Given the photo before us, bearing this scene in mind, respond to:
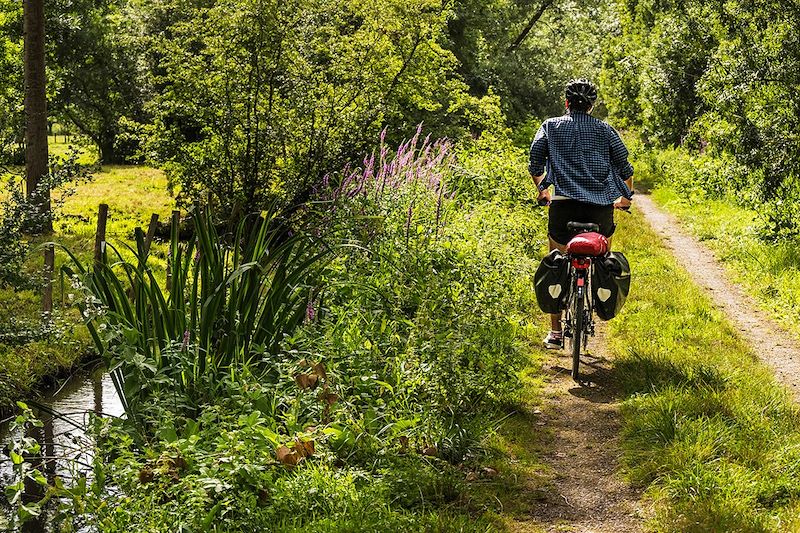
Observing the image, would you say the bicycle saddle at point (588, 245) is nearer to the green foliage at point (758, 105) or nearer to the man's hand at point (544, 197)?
the man's hand at point (544, 197)

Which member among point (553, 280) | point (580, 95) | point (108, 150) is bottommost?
point (108, 150)

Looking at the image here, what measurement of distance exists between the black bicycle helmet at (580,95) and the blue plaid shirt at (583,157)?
0.07m

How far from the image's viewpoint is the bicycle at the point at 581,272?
6.75 metres

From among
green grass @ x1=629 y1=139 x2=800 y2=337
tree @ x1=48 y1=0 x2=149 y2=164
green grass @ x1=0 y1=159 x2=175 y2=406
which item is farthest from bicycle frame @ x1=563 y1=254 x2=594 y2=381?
tree @ x1=48 y1=0 x2=149 y2=164

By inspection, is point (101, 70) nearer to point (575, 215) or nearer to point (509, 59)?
point (509, 59)

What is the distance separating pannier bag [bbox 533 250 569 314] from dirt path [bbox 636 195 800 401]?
171cm

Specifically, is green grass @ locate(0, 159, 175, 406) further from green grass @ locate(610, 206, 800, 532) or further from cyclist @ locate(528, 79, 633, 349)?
green grass @ locate(610, 206, 800, 532)

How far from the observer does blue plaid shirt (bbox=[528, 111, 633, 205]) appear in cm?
701

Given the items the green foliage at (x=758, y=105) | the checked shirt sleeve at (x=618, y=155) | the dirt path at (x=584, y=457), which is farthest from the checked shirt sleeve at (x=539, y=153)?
the green foliage at (x=758, y=105)

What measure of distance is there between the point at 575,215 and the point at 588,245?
1.50 ft

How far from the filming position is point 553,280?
23.0ft

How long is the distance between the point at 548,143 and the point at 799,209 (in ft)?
18.8

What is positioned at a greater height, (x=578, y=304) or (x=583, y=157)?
(x=583, y=157)

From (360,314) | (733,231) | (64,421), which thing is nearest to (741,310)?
(733,231)
